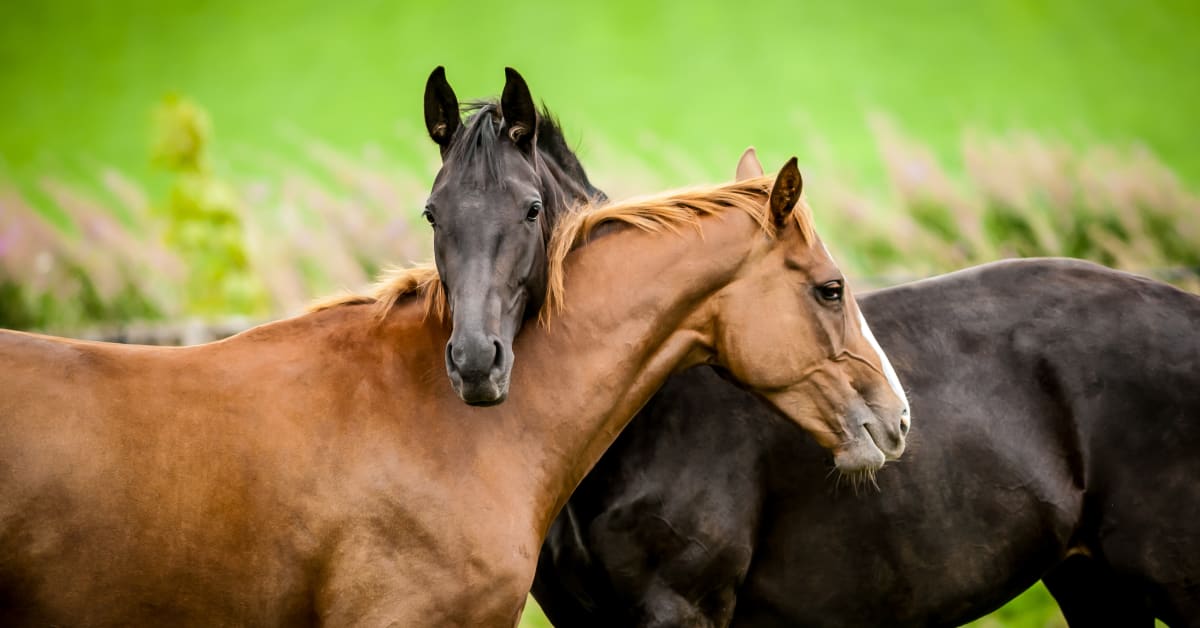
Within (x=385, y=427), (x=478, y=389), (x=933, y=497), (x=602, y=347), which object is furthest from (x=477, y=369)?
(x=933, y=497)

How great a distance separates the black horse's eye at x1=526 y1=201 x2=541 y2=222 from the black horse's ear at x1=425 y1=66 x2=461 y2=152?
38cm

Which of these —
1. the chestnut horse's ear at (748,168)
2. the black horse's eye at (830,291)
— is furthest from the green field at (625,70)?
the black horse's eye at (830,291)

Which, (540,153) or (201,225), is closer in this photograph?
(540,153)

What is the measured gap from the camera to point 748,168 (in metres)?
3.87

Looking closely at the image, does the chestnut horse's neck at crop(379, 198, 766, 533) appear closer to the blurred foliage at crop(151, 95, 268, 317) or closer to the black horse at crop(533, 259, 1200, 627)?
the black horse at crop(533, 259, 1200, 627)

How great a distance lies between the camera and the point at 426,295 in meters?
3.33

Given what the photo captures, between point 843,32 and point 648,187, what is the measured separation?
13117mm

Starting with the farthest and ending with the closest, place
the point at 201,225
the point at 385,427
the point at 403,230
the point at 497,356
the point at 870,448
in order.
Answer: the point at 201,225 < the point at 403,230 < the point at 870,448 < the point at 385,427 < the point at 497,356

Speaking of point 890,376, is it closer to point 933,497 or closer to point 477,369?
point 933,497

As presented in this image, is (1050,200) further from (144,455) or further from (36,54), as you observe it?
(36,54)

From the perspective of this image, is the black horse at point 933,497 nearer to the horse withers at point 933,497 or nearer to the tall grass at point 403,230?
the horse withers at point 933,497

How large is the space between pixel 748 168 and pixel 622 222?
65 centimetres

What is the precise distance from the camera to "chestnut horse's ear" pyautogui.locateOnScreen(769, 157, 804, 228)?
3318 mm

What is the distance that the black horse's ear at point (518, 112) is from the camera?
3.27 metres
